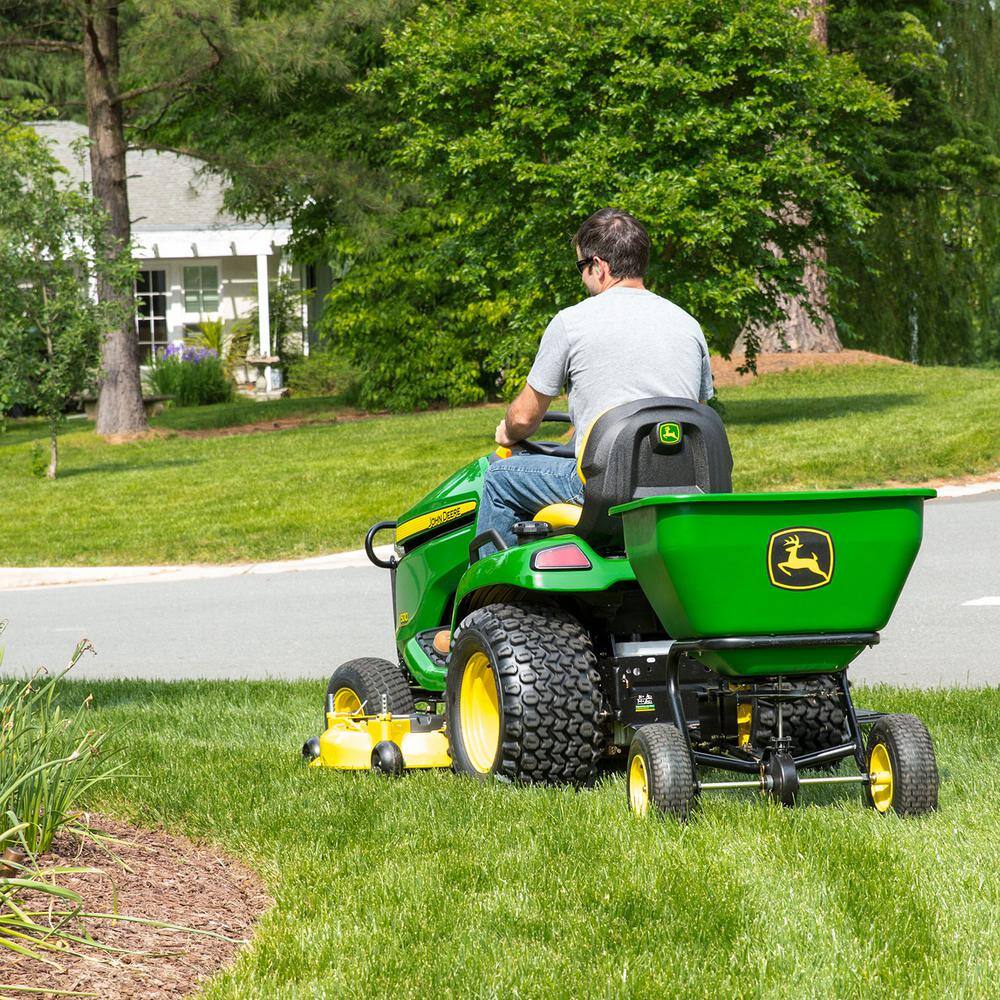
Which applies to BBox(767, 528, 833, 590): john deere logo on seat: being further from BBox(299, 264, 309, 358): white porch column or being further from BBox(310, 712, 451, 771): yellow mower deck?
BBox(299, 264, 309, 358): white porch column

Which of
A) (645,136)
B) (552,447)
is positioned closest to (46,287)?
(645,136)

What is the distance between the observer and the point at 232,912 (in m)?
3.69

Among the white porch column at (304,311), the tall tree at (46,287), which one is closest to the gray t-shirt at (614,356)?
the tall tree at (46,287)

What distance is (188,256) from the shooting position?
35469 millimetres

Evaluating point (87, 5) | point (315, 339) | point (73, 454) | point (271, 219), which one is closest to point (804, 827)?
point (73, 454)

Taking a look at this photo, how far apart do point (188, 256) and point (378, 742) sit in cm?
3155

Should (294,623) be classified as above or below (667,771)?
below

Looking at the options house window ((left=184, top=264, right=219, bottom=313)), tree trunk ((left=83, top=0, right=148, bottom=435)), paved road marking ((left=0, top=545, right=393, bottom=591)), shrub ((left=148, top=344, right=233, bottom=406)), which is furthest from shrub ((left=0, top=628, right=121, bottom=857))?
→ house window ((left=184, top=264, right=219, bottom=313))

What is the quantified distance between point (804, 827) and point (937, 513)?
9.65m

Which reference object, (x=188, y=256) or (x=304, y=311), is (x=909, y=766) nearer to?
(x=188, y=256)

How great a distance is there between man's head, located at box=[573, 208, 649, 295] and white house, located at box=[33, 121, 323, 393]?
98.8 feet

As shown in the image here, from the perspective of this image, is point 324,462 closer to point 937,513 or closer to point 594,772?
point 937,513

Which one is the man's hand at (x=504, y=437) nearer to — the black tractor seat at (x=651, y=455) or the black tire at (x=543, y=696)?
the black tractor seat at (x=651, y=455)

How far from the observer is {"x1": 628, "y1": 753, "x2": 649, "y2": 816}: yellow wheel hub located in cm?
434
